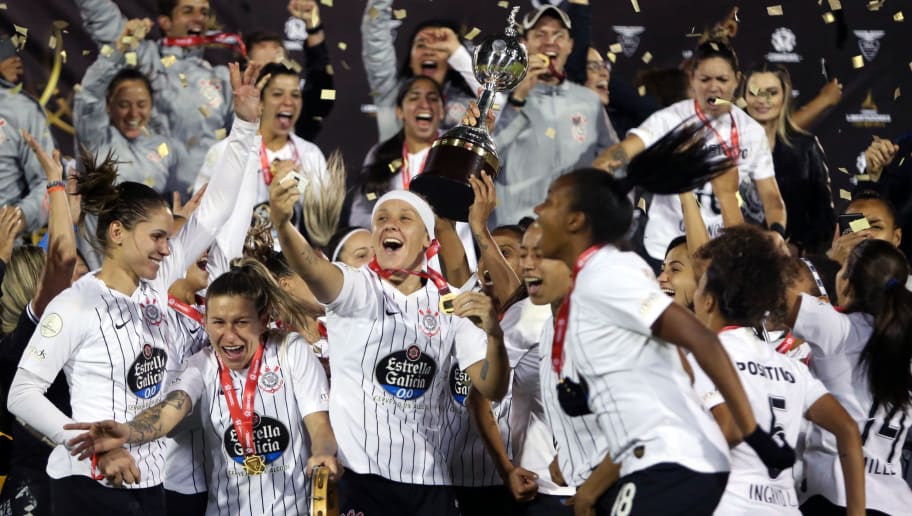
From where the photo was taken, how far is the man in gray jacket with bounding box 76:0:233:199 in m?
7.83

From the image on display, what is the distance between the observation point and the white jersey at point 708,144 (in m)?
6.33

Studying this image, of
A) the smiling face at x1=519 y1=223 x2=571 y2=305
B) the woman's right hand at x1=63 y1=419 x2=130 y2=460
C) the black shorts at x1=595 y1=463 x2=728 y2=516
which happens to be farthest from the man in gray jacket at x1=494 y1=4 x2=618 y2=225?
the black shorts at x1=595 y1=463 x2=728 y2=516

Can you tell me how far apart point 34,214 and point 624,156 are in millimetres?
3796

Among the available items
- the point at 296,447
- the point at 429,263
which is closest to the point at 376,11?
the point at 429,263

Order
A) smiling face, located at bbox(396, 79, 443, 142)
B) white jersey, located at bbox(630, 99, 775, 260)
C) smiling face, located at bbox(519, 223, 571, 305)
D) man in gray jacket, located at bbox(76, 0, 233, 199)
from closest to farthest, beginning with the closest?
smiling face, located at bbox(519, 223, 571, 305), white jersey, located at bbox(630, 99, 775, 260), smiling face, located at bbox(396, 79, 443, 142), man in gray jacket, located at bbox(76, 0, 233, 199)

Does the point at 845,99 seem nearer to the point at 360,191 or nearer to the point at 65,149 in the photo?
the point at 360,191

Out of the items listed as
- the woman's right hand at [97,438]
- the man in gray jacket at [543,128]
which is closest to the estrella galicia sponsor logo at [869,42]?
the man in gray jacket at [543,128]

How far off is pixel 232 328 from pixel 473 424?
97 cm

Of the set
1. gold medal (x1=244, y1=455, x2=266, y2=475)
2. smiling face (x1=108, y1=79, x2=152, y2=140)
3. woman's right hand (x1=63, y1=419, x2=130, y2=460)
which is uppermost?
smiling face (x1=108, y1=79, x2=152, y2=140)

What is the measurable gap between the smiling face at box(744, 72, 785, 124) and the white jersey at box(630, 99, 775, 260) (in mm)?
629

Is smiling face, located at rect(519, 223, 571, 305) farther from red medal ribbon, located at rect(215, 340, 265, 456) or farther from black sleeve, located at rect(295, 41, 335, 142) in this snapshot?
black sleeve, located at rect(295, 41, 335, 142)

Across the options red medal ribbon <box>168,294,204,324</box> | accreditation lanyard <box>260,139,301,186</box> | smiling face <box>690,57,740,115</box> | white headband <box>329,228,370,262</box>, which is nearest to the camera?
red medal ribbon <box>168,294,204,324</box>

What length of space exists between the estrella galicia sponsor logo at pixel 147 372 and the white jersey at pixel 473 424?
1.09 m

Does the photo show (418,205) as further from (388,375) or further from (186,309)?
(186,309)
